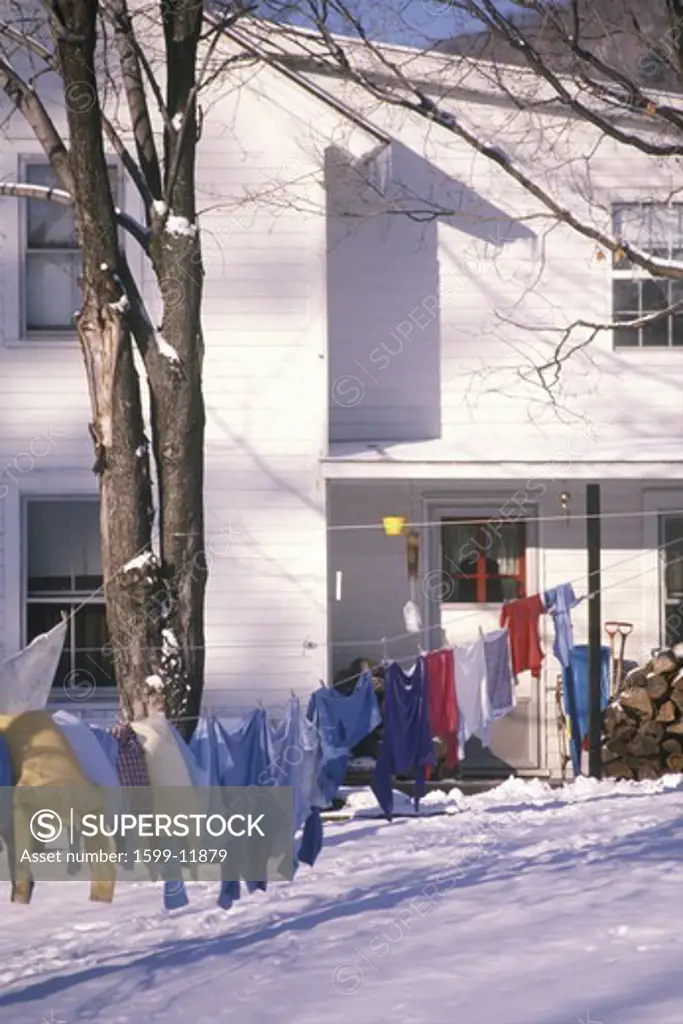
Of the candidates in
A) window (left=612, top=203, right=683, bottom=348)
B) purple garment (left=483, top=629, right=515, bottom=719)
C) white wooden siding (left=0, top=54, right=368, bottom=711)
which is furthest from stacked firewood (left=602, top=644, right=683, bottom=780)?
window (left=612, top=203, right=683, bottom=348)

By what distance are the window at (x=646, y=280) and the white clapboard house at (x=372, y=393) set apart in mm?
27

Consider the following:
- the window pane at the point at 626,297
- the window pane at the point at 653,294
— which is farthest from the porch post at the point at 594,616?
the window pane at the point at 653,294

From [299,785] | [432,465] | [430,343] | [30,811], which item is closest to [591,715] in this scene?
[432,465]

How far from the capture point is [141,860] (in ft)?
35.5

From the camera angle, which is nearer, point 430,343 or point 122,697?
point 122,697

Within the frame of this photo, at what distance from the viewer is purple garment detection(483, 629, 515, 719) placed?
621 inches

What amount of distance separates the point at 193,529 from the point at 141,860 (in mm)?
2387

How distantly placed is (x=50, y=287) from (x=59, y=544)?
2.33 m

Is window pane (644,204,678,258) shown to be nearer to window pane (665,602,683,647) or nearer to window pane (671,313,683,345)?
window pane (671,313,683,345)

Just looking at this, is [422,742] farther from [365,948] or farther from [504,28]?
[504,28]

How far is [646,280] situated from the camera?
18109 millimetres

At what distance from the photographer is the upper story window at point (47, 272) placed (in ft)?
55.9

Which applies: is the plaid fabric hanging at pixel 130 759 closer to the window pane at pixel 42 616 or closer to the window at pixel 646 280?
the window pane at pixel 42 616

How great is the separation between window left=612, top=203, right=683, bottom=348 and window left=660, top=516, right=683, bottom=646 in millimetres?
1817
